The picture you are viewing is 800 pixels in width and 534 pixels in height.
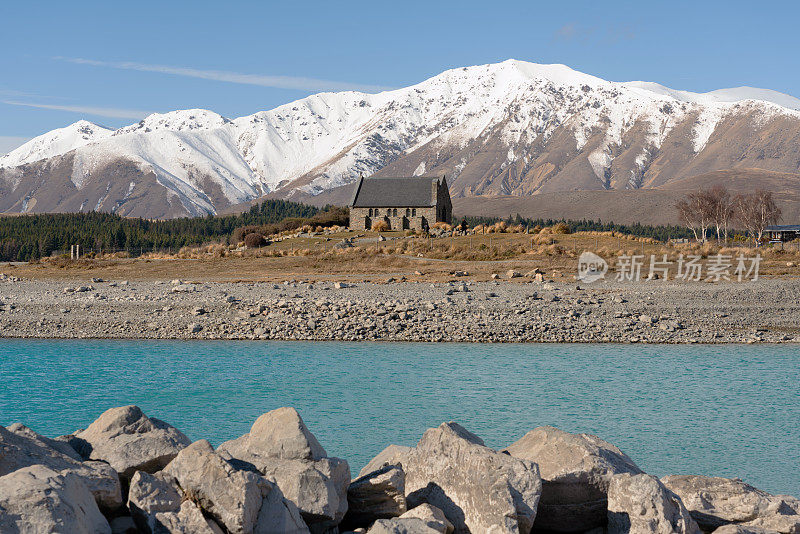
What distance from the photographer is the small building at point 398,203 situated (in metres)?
89.0

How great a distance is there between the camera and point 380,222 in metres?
86.1

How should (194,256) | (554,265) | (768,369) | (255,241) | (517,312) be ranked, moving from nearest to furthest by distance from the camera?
(768,369)
(517,312)
(554,265)
(194,256)
(255,241)

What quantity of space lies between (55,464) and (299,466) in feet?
8.73

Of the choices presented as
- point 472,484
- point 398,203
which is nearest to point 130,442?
point 472,484

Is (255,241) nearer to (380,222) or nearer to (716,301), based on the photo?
(380,222)

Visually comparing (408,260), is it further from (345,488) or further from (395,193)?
(345,488)

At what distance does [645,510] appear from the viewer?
7.72m

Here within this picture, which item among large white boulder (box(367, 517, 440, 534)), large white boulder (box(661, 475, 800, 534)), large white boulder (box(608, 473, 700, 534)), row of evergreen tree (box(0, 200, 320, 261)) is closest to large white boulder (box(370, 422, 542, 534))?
large white boulder (box(367, 517, 440, 534))

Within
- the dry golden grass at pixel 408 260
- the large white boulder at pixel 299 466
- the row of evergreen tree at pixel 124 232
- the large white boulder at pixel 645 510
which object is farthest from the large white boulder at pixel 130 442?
the row of evergreen tree at pixel 124 232

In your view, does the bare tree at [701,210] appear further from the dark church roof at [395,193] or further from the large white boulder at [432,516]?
the large white boulder at [432,516]

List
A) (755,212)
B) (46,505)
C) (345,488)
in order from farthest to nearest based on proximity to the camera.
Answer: (755,212)
(345,488)
(46,505)

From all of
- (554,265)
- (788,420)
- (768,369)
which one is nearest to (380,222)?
(554,265)

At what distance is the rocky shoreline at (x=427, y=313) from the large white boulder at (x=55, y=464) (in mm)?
20921

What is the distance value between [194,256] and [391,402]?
49.7m
